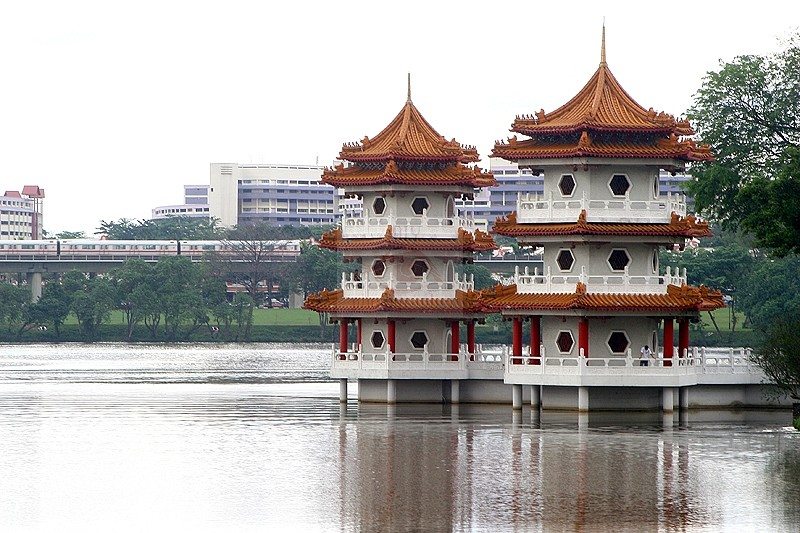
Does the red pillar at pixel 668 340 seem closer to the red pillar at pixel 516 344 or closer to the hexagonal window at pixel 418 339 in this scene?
the red pillar at pixel 516 344

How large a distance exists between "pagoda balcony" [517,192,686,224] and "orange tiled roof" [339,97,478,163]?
6.80 metres

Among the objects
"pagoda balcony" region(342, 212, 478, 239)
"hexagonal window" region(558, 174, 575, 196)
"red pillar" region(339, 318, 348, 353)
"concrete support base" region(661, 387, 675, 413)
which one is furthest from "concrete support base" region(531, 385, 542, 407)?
"red pillar" region(339, 318, 348, 353)

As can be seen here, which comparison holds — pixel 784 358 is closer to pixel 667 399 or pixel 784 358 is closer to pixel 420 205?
pixel 667 399

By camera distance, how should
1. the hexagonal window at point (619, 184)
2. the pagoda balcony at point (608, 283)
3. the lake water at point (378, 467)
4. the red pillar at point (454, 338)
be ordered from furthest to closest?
the red pillar at point (454, 338) < the hexagonal window at point (619, 184) < the pagoda balcony at point (608, 283) < the lake water at point (378, 467)

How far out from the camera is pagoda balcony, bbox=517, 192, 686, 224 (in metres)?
75.1

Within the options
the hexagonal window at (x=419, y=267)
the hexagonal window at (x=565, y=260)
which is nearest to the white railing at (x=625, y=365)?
the hexagonal window at (x=565, y=260)

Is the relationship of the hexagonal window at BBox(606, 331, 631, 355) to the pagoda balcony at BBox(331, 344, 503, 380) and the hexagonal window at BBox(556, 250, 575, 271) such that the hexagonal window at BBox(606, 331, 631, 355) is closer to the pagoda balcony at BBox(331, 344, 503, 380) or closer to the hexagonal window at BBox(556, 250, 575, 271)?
the hexagonal window at BBox(556, 250, 575, 271)

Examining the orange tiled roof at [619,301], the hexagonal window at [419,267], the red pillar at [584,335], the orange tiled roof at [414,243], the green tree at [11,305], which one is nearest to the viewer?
the orange tiled roof at [619,301]

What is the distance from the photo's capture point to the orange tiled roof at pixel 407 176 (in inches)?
3196

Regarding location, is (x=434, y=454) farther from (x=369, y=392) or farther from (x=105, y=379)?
(x=105, y=379)

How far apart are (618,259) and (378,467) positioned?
2264 cm

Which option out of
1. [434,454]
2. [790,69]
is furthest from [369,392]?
[790,69]

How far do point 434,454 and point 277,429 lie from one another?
11.3 meters

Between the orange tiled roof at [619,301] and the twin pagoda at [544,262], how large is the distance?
3.1 inches
